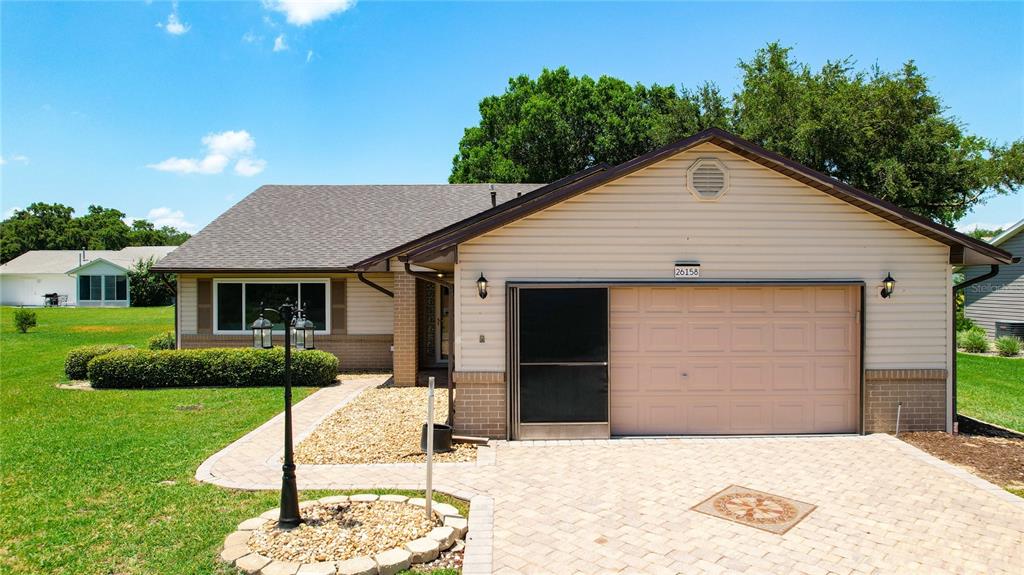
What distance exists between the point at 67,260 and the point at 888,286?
57.9 metres

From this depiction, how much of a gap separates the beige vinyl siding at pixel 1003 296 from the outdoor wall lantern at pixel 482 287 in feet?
73.7

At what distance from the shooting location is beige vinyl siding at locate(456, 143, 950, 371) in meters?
9.01

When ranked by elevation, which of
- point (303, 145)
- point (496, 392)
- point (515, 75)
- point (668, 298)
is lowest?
point (496, 392)

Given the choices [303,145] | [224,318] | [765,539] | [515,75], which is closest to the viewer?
[765,539]

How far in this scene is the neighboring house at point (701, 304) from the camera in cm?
899

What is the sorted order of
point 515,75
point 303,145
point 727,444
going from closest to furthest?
point 727,444 → point 303,145 → point 515,75

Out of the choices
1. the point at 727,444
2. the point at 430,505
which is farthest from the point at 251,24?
the point at 727,444

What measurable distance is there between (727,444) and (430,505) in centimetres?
490

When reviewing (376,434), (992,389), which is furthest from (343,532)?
(992,389)

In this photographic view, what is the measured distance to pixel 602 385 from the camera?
9.07 m

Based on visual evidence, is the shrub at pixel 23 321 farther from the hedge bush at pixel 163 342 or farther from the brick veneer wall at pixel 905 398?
the brick veneer wall at pixel 905 398

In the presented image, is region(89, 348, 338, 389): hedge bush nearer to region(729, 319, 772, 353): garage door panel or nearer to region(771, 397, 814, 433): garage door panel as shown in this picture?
region(729, 319, 772, 353): garage door panel

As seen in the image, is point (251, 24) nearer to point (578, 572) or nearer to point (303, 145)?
point (303, 145)

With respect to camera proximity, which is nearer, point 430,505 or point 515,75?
point 430,505
